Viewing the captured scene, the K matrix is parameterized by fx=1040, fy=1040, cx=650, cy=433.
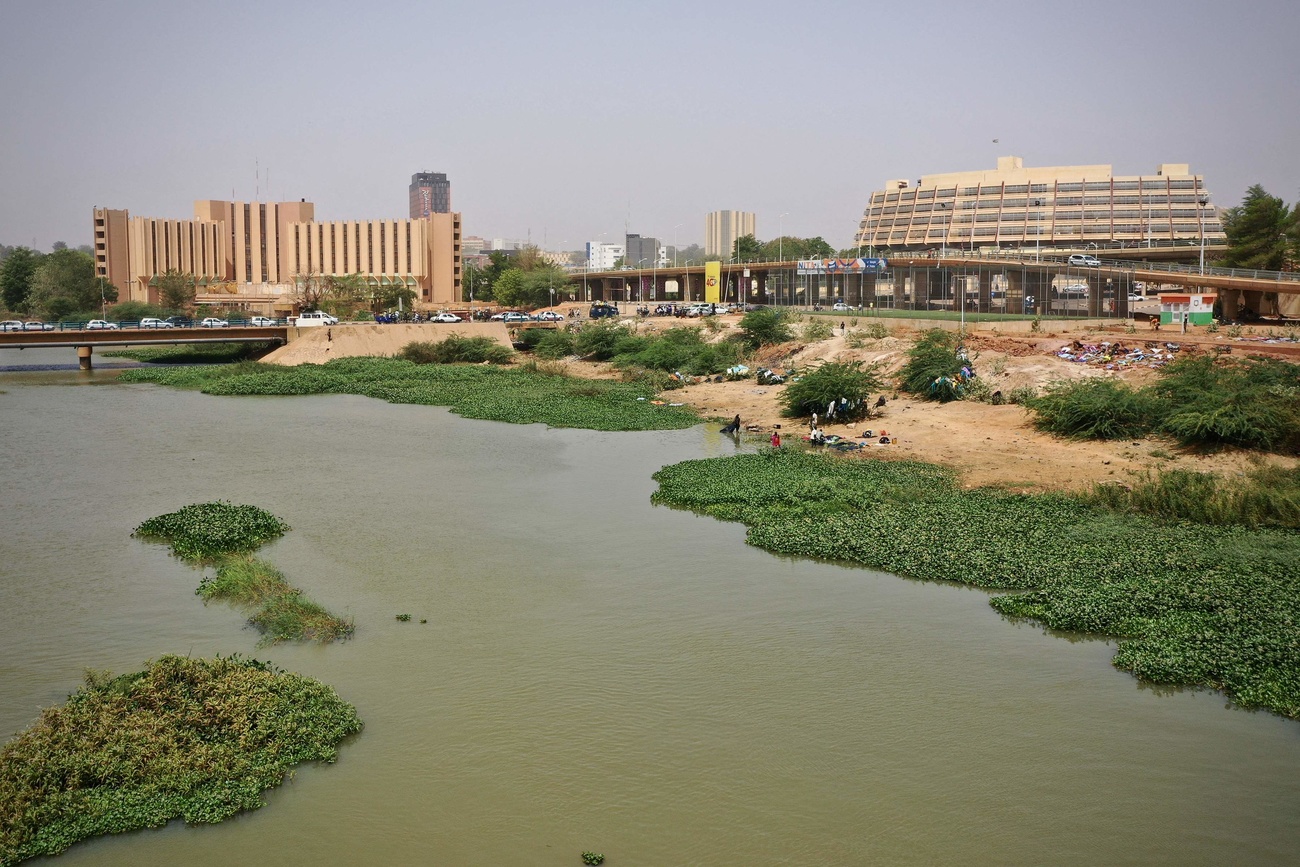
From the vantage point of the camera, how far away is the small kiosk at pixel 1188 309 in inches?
1873

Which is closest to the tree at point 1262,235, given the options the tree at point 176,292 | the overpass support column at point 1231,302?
the overpass support column at point 1231,302

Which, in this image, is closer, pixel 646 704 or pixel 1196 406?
pixel 646 704

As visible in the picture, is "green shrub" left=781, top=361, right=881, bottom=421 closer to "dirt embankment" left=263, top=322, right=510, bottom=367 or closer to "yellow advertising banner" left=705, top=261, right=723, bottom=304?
"dirt embankment" left=263, top=322, right=510, bottom=367

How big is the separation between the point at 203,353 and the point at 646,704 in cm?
6831

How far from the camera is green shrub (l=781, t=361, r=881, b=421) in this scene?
3766 centimetres

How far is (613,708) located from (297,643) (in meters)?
5.76

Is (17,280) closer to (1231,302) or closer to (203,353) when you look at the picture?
(203,353)

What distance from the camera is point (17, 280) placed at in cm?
10962

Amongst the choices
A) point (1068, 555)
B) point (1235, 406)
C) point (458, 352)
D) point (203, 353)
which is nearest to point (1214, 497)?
point (1068, 555)

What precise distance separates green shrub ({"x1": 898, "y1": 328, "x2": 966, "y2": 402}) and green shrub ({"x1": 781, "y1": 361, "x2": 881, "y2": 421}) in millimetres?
2456

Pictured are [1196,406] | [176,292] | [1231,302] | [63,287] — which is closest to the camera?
[1196,406]

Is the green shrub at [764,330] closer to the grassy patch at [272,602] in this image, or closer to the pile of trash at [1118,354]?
the pile of trash at [1118,354]

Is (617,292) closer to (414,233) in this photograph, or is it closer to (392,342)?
(414,233)

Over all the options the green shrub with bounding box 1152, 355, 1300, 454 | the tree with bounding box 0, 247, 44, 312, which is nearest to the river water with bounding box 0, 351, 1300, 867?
the green shrub with bounding box 1152, 355, 1300, 454
